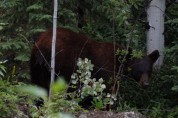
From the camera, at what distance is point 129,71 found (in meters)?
7.89

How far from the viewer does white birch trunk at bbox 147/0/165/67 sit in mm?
8508

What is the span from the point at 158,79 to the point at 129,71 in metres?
Answer: 0.60

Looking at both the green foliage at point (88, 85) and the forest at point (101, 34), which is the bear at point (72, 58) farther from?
the green foliage at point (88, 85)

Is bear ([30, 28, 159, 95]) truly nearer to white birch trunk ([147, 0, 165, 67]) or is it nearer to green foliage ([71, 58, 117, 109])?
white birch trunk ([147, 0, 165, 67])

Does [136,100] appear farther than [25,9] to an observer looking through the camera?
No

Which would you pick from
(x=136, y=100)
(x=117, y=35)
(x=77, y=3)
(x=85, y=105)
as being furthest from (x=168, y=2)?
(x=85, y=105)

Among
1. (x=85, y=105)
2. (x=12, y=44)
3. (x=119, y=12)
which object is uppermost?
(x=119, y=12)

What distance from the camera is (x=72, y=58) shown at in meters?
7.16

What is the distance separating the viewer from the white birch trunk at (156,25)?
27.9ft

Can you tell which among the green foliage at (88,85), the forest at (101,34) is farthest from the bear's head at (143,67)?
the green foliage at (88,85)

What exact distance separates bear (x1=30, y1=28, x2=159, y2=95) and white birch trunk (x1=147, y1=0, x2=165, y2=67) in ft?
2.89

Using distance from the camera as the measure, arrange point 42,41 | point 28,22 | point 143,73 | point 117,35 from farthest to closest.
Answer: point 117,35 < point 28,22 < point 143,73 < point 42,41

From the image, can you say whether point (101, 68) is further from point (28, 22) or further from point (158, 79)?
point (28, 22)

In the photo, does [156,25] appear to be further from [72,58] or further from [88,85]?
[88,85]
